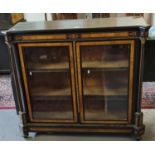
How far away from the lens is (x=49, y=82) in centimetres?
212

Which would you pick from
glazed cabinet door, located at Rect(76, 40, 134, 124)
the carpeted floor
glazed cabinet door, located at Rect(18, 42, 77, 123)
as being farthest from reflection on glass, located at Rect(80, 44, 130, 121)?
the carpeted floor

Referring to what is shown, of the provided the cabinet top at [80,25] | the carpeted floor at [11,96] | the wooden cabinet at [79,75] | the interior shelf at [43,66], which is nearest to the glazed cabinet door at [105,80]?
the wooden cabinet at [79,75]

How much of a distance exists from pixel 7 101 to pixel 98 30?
61.2 inches

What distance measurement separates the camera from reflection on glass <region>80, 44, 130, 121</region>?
1.91 metres

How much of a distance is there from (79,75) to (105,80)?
244mm

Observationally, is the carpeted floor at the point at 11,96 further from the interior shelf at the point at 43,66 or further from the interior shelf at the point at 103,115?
the interior shelf at the point at 43,66

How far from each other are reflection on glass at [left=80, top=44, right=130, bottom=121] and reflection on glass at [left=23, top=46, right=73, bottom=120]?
15cm

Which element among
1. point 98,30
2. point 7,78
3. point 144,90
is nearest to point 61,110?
Answer: point 98,30

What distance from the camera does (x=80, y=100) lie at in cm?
204

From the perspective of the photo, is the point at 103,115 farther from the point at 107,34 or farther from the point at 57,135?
the point at 107,34

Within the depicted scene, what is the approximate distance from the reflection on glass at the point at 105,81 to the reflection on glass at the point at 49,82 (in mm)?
153

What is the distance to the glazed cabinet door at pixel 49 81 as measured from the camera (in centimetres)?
194

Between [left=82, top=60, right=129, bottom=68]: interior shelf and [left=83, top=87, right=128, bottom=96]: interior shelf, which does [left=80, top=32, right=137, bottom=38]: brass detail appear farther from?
[left=83, top=87, right=128, bottom=96]: interior shelf
